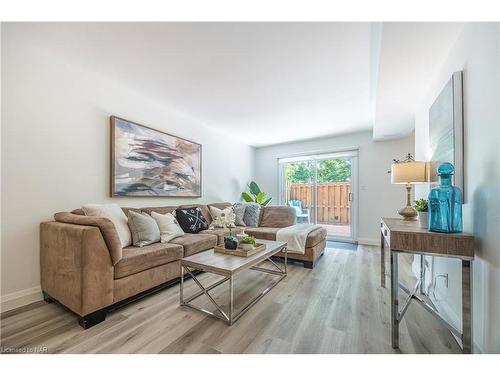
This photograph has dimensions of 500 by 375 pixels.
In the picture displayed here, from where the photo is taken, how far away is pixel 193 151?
143 inches

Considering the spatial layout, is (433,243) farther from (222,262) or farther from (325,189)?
(325,189)

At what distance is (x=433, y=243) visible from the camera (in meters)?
1.27

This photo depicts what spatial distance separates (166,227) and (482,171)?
9.00 feet

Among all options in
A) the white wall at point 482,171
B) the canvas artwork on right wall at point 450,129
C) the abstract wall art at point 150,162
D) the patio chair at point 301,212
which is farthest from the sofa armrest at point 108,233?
the patio chair at point 301,212

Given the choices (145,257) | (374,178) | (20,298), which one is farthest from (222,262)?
(374,178)

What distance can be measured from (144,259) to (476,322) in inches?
94.9

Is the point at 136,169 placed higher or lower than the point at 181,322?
higher

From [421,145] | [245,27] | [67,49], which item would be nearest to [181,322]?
[245,27]

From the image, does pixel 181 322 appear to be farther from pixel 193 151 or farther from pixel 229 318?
pixel 193 151

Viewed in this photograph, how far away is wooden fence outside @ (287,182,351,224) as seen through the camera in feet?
15.3

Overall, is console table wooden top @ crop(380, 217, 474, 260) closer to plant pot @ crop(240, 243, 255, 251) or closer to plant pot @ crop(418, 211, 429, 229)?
plant pot @ crop(418, 211, 429, 229)

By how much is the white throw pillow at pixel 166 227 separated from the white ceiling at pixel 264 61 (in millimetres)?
1626

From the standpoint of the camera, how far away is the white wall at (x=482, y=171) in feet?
3.59
